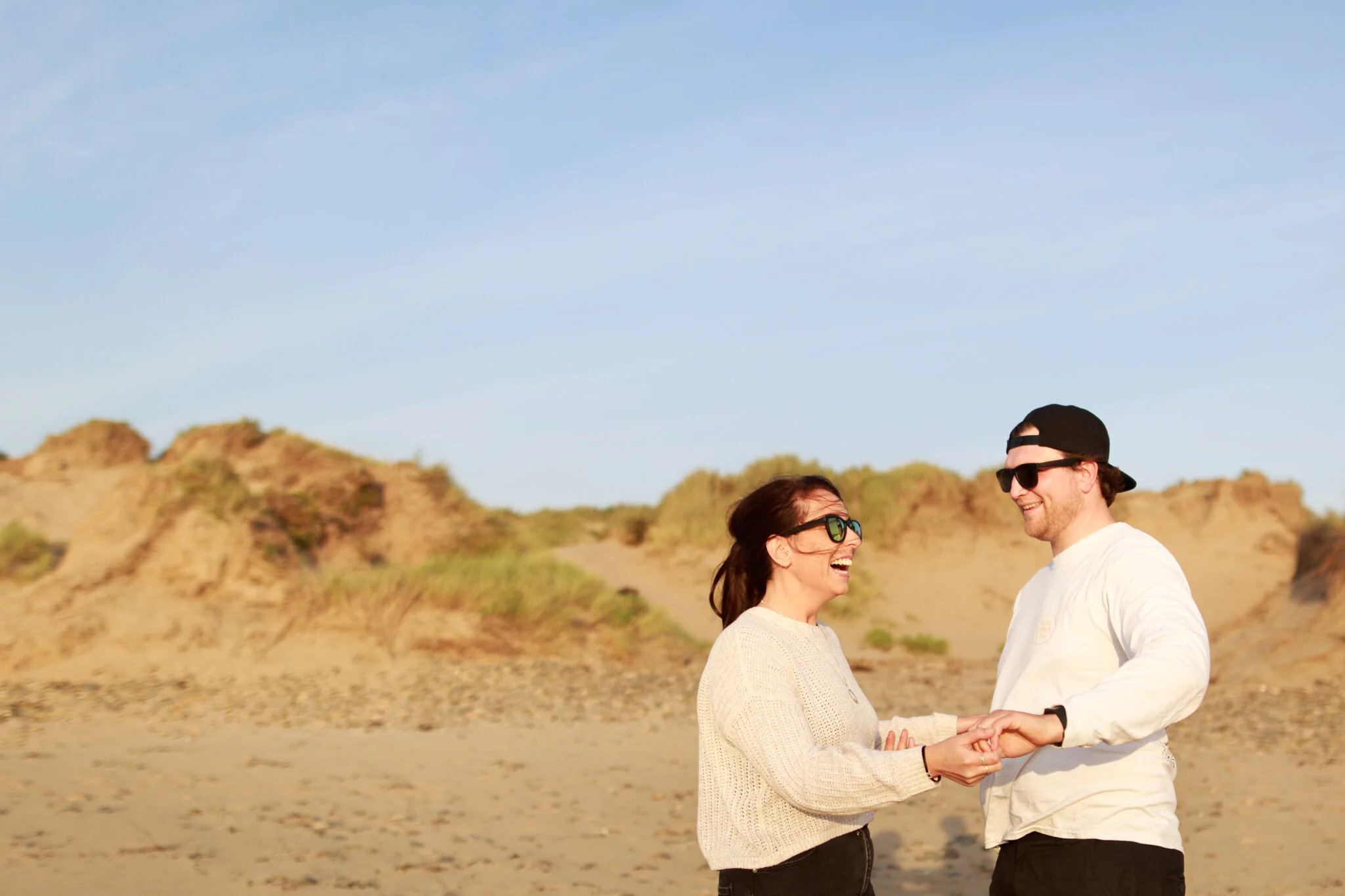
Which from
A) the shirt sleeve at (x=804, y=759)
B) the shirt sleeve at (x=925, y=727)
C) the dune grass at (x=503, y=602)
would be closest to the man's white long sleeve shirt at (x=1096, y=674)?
the shirt sleeve at (x=925, y=727)

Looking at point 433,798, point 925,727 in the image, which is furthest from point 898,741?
point 433,798

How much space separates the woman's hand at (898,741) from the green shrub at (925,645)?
1550 cm

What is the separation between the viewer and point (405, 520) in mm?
17500

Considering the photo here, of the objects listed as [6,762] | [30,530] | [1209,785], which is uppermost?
[30,530]

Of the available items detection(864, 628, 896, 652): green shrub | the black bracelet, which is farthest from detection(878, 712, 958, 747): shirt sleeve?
detection(864, 628, 896, 652): green shrub

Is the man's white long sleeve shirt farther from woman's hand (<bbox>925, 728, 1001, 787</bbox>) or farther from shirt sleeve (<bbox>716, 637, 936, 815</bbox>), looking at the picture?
shirt sleeve (<bbox>716, 637, 936, 815</bbox>)

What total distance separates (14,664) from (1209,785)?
10.6m

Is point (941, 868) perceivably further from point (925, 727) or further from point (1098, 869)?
point (1098, 869)

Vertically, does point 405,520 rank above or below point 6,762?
above

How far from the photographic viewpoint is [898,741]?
3150 millimetres

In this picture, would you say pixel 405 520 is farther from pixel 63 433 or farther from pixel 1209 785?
pixel 1209 785

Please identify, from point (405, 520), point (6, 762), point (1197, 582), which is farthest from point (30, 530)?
point (1197, 582)

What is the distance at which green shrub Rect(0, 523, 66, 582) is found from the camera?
12.9 metres

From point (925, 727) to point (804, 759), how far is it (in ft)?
2.45
